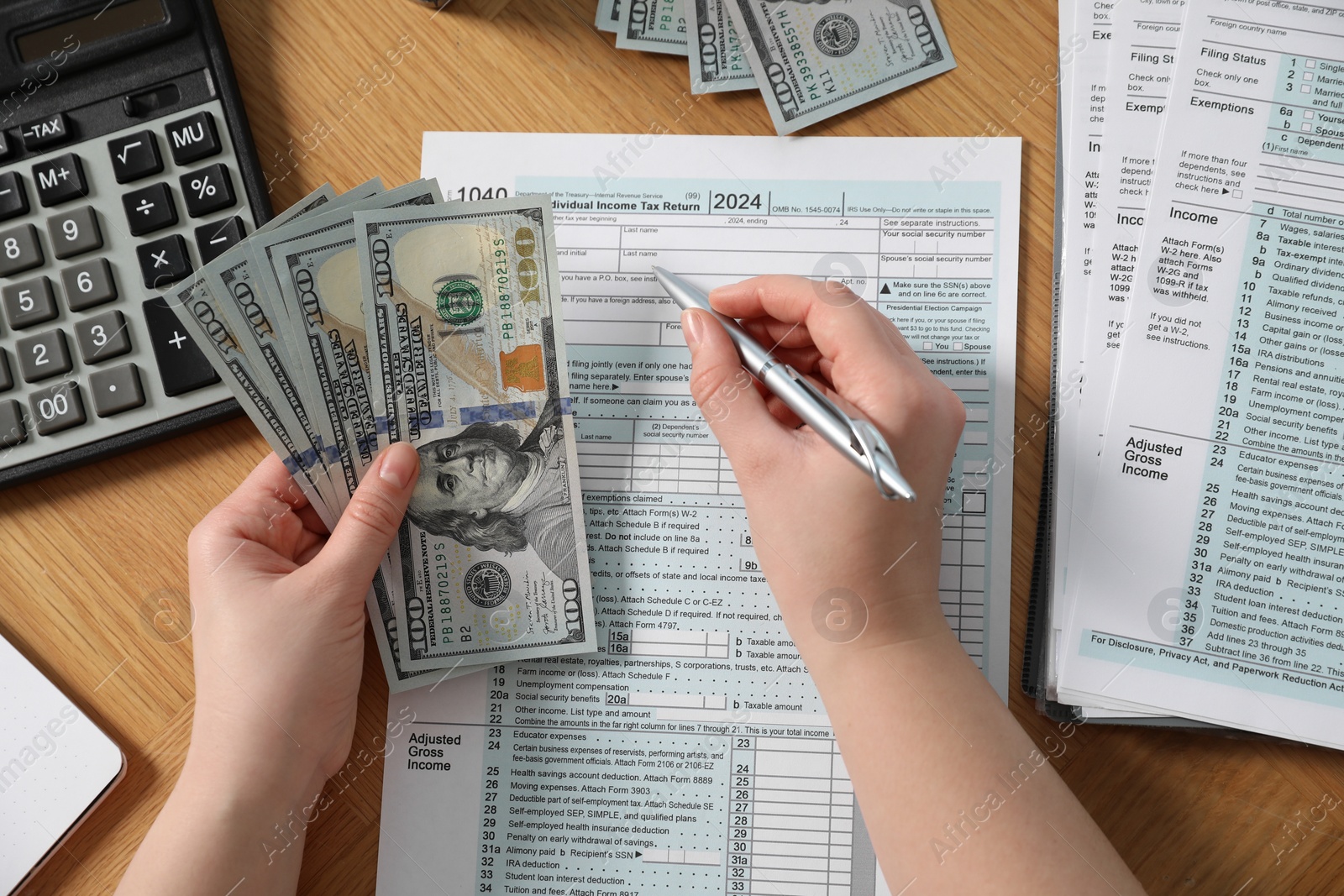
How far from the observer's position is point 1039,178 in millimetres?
686

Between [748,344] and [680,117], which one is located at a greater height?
[680,117]

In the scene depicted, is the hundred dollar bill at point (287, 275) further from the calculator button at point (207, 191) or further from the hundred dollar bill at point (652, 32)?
the hundred dollar bill at point (652, 32)

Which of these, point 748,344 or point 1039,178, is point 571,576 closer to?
point 748,344

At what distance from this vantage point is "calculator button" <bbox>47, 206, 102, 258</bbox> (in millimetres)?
642

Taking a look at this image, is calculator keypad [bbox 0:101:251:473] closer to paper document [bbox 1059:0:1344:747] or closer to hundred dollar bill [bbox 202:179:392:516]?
hundred dollar bill [bbox 202:179:392:516]

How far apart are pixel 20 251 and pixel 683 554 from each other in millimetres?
538

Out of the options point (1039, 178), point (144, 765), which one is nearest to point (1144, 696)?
point (1039, 178)

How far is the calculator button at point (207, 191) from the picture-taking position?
0.65 m

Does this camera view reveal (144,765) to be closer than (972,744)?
No

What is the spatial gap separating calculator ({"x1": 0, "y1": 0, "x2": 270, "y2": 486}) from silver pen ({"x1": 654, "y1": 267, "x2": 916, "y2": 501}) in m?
0.39

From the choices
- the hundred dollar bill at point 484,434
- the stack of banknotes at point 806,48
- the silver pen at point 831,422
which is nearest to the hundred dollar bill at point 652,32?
the stack of banknotes at point 806,48

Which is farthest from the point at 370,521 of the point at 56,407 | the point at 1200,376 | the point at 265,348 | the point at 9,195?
the point at 1200,376

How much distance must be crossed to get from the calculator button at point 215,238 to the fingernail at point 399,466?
0.64ft

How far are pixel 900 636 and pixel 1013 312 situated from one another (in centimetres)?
28
